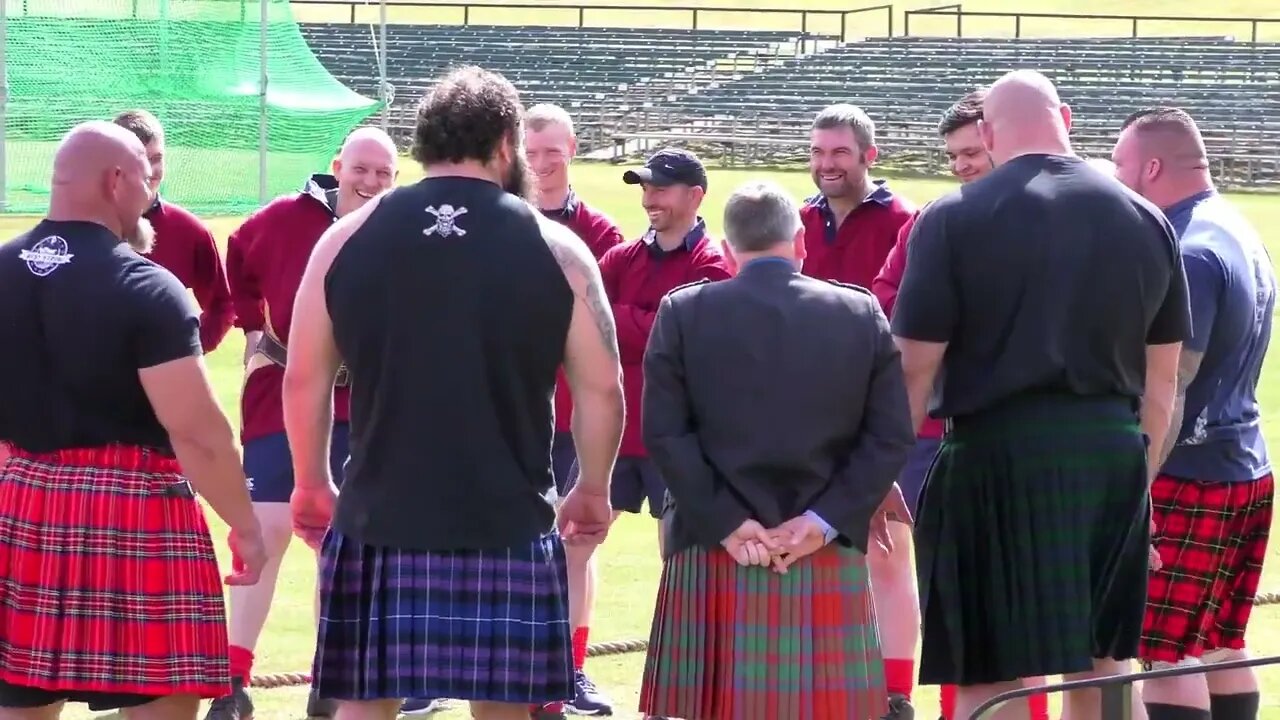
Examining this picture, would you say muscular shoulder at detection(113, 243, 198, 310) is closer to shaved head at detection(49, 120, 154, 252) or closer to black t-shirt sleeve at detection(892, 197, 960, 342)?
shaved head at detection(49, 120, 154, 252)

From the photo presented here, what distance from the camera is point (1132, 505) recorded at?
14.7ft

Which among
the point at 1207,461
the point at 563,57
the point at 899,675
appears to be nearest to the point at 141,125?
the point at 899,675

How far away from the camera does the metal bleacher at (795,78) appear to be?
108 ft

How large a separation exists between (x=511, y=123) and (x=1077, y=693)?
6.50 feet

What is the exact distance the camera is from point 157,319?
13.6ft

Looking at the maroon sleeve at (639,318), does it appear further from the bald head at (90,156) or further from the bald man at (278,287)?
the bald head at (90,156)

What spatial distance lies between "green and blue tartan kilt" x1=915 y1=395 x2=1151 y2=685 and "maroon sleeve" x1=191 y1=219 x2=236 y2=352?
8.74 ft

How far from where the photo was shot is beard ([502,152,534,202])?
414 centimetres

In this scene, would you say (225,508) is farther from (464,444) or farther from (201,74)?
(201,74)

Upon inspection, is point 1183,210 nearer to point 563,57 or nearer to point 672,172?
point 672,172

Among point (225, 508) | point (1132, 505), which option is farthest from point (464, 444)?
point (1132, 505)

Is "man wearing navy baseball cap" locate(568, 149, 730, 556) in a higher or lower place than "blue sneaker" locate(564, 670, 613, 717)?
higher

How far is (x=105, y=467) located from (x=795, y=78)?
3511 cm

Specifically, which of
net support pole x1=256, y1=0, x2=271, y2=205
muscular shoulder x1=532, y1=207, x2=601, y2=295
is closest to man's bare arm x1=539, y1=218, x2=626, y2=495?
muscular shoulder x1=532, y1=207, x2=601, y2=295
